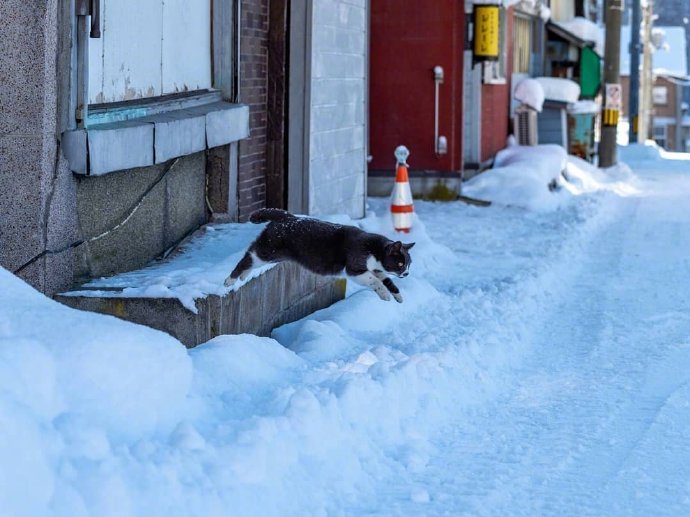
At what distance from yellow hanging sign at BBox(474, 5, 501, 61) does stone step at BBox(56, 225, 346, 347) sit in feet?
30.6

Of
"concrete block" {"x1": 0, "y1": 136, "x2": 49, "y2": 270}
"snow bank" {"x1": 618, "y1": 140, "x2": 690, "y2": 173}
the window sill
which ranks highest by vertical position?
the window sill

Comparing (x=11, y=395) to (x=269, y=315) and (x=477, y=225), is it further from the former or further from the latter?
(x=477, y=225)

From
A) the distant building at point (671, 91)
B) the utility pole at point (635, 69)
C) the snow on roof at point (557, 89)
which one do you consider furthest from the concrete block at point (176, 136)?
the distant building at point (671, 91)

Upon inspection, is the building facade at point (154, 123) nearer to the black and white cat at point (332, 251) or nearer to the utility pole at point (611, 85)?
the black and white cat at point (332, 251)

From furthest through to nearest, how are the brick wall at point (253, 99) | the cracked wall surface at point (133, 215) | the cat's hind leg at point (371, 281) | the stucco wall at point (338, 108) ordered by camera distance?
1. the stucco wall at point (338, 108)
2. the brick wall at point (253, 99)
3. the cat's hind leg at point (371, 281)
4. the cracked wall surface at point (133, 215)

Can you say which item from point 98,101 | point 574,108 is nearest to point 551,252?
point 98,101

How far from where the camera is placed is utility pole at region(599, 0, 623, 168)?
23.6 m

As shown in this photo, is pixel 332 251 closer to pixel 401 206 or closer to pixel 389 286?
pixel 389 286

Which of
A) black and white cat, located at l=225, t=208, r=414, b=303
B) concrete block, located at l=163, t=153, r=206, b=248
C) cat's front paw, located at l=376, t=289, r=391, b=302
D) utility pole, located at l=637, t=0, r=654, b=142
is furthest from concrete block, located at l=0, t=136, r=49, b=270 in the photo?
utility pole, located at l=637, t=0, r=654, b=142

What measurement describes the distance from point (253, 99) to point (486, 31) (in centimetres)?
779

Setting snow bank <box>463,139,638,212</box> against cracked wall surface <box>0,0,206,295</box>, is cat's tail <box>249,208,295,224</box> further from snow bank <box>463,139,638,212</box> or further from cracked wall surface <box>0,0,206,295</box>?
snow bank <box>463,139,638,212</box>

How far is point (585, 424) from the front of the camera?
20.8 ft

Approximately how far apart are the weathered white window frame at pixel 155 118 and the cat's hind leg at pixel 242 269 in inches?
28.8

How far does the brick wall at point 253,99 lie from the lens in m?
9.87
